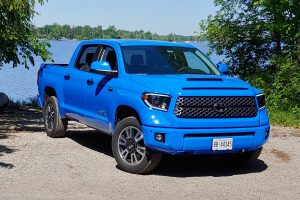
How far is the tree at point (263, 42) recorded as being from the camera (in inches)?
678

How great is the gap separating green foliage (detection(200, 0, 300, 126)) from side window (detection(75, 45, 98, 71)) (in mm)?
8471

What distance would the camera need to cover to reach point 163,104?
6898 millimetres

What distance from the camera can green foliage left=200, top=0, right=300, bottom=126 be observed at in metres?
17.1

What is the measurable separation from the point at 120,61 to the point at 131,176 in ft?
5.91

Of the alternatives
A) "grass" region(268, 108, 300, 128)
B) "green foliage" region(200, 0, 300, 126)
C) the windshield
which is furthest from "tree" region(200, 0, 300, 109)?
the windshield

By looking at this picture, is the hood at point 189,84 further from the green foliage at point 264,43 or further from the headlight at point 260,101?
the green foliage at point 264,43

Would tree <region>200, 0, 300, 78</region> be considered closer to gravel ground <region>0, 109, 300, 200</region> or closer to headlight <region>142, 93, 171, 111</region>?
gravel ground <region>0, 109, 300, 200</region>

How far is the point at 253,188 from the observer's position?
6621 millimetres

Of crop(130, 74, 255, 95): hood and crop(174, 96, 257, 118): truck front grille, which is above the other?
crop(130, 74, 255, 95): hood

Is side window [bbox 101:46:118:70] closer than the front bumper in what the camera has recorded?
No

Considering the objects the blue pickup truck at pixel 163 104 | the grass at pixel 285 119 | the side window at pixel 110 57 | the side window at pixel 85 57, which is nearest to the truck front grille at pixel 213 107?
the blue pickup truck at pixel 163 104

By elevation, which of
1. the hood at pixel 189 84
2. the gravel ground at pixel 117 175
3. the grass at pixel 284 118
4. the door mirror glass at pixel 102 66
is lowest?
the grass at pixel 284 118

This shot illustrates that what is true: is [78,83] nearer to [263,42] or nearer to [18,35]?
[18,35]

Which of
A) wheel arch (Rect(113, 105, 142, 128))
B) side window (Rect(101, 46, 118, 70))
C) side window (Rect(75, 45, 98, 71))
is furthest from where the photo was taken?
side window (Rect(75, 45, 98, 71))
